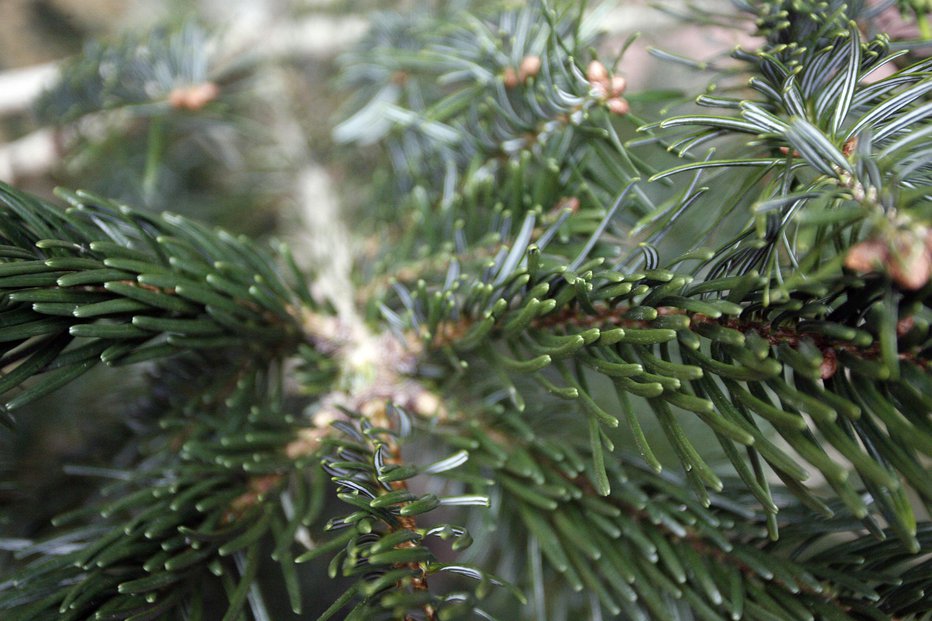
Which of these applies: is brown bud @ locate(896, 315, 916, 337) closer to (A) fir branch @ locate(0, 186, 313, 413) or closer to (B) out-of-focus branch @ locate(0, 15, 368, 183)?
(A) fir branch @ locate(0, 186, 313, 413)

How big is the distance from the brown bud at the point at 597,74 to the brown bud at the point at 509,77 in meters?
0.05

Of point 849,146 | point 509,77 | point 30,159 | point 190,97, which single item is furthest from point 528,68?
point 30,159

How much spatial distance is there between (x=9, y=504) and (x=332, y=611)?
251mm

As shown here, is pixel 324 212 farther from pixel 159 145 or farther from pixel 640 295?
pixel 640 295

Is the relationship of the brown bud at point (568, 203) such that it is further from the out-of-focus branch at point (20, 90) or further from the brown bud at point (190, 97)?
the out-of-focus branch at point (20, 90)

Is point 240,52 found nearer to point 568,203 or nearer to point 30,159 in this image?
point 30,159

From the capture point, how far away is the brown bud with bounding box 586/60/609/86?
31 centimetres

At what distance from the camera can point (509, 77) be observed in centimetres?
36

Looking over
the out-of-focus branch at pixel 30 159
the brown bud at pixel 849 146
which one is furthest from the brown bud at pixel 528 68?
the out-of-focus branch at pixel 30 159

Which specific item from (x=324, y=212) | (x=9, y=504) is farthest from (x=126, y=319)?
(x=324, y=212)

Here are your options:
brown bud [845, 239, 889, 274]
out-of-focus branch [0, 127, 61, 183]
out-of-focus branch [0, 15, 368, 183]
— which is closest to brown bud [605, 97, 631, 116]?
brown bud [845, 239, 889, 274]

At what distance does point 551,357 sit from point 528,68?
17 centimetres

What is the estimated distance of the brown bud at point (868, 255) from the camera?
0.20 meters

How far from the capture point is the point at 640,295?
0.27 m
